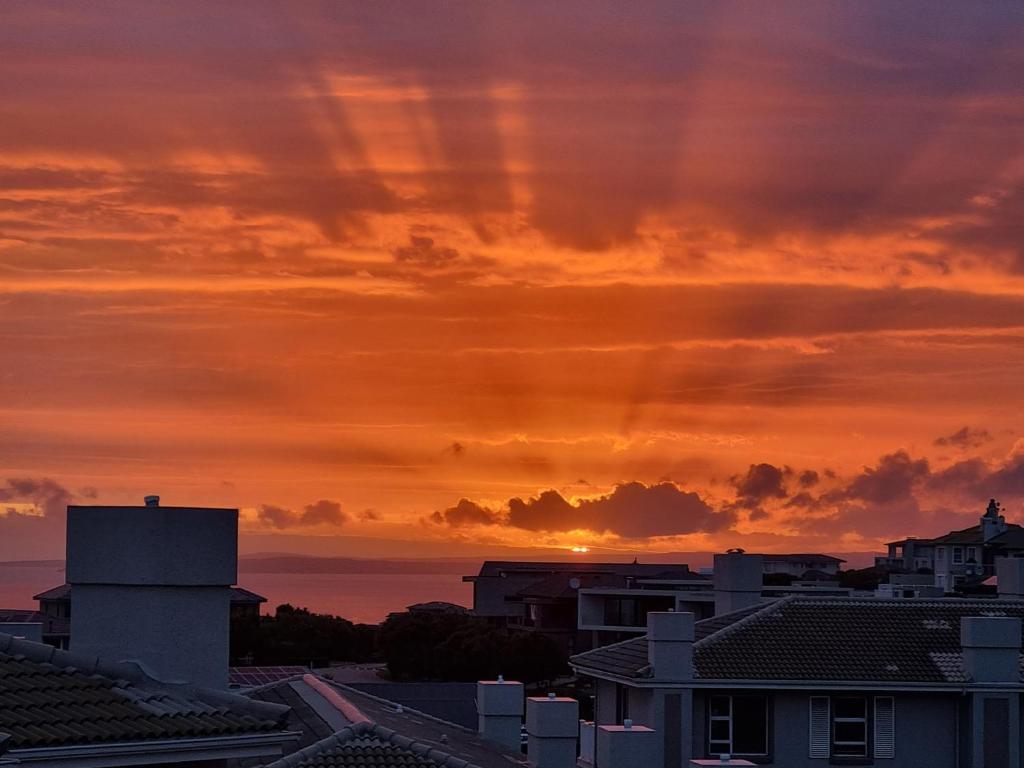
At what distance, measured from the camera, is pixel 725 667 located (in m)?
41.7

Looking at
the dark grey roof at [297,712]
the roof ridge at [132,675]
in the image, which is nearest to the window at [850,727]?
the dark grey roof at [297,712]

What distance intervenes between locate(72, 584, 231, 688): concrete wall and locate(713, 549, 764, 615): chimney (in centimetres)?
3334

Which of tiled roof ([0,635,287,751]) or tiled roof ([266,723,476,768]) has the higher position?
tiled roof ([0,635,287,751])

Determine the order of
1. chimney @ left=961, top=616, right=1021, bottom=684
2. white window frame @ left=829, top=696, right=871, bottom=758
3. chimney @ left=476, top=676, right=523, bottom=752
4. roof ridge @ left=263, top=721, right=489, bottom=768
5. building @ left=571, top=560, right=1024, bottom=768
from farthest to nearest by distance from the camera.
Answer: white window frame @ left=829, top=696, right=871, bottom=758, chimney @ left=961, top=616, right=1021, bottom=684, building @ left=571, top=560, right=1024, bottom=768, chimney @ left=476, top=676, right=523, bottom=752, roof ridge @ left=263, top=721, right=489, bottom=768

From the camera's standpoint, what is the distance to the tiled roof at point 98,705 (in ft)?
50.5

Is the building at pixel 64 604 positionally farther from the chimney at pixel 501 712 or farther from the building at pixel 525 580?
the chimney at pixel 501 712

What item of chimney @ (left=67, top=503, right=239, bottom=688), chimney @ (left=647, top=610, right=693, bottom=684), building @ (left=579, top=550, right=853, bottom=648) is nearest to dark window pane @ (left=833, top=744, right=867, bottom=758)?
chimney @ (left=647, top=610, right=693, bottom=684)

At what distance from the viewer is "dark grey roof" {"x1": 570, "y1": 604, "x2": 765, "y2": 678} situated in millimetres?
42688

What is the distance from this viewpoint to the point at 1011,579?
5234 centimetres

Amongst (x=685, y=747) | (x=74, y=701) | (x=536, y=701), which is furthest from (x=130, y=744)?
(x=685, y=747)

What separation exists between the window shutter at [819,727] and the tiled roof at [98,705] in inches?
1041

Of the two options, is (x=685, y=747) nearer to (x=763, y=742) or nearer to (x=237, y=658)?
(x=763, y=742)

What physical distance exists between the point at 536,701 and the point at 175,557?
808cm

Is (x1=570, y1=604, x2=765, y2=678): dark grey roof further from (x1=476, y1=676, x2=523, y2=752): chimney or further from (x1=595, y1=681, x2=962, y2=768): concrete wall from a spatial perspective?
(x1=476, y1=676, x2=523, y2=752): chimney
